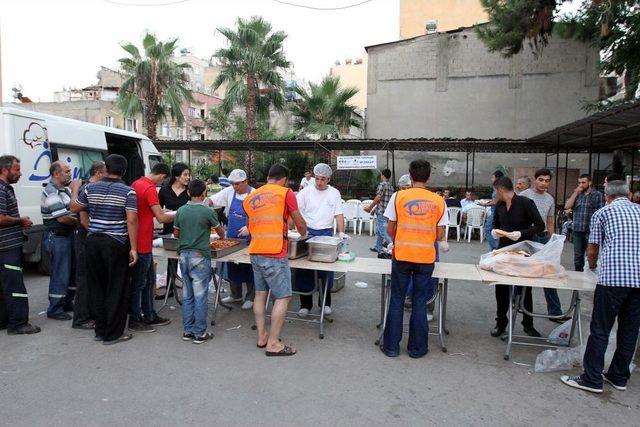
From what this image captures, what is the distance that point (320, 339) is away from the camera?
4609 mm

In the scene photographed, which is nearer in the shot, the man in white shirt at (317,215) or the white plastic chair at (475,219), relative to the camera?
the man in white shirt at (317,215)

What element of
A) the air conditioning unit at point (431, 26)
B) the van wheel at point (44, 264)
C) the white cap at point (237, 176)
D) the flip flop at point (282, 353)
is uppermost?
the air conditioning unit at point (431, 26)

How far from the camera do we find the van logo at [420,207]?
3945 mm

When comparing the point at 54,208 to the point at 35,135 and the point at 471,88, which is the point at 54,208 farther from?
the point at 471,88

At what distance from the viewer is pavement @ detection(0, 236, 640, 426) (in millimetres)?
3109

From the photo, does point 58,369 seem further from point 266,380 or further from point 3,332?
point 266,380

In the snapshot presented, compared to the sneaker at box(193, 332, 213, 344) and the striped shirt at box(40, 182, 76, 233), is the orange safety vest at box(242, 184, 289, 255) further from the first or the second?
the striped shirt at box(40, 182, 76, 233)

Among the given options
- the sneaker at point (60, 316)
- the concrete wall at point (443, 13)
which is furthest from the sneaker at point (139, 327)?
the concrete wall at point (443, 13)

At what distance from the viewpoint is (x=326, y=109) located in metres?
20.4

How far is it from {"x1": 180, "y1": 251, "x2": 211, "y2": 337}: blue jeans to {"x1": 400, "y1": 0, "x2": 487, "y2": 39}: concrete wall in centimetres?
2465

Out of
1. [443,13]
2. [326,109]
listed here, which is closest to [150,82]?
[326,109]

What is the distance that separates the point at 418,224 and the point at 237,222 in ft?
8.89

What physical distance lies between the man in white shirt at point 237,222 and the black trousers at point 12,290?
2.21 m

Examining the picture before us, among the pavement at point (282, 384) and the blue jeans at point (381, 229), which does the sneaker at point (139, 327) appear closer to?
the pavement at point (282, 384)
